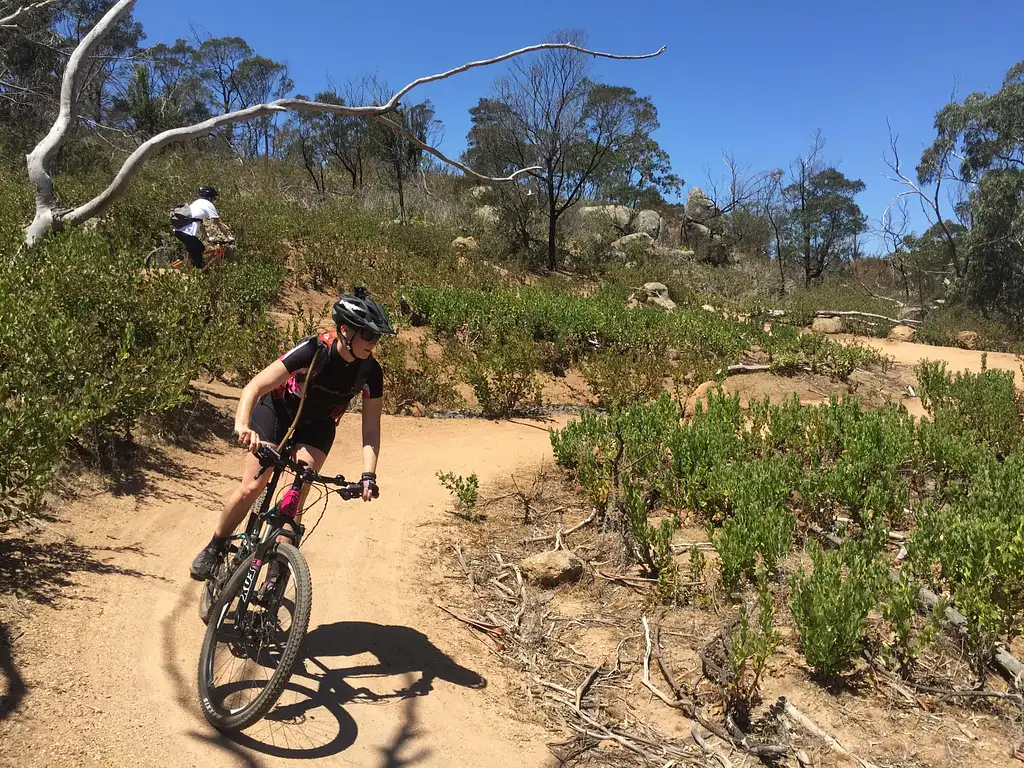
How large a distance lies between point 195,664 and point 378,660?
2.87 feet

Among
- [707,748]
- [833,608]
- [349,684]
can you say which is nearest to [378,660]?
[349,684]

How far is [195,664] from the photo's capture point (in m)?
3.18

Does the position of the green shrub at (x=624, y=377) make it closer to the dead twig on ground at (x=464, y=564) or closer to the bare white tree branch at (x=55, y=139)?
the dead twig on ground at (x=464, y=564)

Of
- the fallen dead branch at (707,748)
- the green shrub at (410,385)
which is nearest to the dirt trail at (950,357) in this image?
the green shrub at (410,385)

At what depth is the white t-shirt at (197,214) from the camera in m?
9.63

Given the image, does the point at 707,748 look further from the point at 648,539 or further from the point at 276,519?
the point at 276,519

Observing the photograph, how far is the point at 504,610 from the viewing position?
4.32m

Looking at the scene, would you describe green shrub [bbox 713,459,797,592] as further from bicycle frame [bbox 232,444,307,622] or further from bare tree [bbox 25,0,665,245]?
bare tree [bbox 25,0,665,245]

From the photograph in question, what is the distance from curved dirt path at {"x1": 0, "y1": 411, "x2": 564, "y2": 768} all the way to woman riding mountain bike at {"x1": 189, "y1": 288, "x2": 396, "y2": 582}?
0.59 metres

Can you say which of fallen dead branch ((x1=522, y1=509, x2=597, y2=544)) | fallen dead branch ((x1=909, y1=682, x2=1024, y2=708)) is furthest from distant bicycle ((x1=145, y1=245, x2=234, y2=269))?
fallen dead branch ((x1=909, y1=682, x2=1024, y2=708))

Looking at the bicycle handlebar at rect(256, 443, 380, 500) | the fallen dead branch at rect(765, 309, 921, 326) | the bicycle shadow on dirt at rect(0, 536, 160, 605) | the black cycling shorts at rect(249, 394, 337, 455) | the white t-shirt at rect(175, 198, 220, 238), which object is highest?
the white t-shirt at rect(175, 198, 220, 238)

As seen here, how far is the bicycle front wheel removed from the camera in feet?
9.18

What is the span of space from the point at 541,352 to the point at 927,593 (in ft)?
26.6

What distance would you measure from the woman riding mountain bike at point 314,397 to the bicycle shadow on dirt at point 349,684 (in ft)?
2.44
